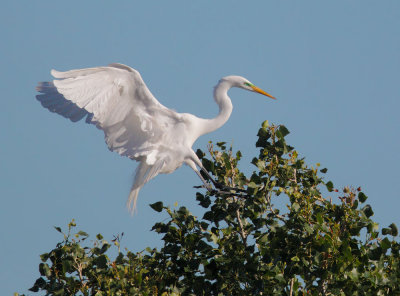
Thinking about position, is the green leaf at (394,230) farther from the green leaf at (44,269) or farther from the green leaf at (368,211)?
the green leaf at (44,269)

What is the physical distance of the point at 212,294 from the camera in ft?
20.2

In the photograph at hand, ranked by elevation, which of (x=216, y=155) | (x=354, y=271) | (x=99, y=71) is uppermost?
(x=99, y=71)

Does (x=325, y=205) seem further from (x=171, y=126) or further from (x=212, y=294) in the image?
(x=171, y=126)

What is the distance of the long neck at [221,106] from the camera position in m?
9.35

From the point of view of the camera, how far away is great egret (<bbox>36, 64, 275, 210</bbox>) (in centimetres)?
808

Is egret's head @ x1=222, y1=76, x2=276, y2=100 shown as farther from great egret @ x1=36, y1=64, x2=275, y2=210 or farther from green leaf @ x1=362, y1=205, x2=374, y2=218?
green leaf @ x1=362, y1=205, x2=374, y2=218

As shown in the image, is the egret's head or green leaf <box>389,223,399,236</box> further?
the egret's head

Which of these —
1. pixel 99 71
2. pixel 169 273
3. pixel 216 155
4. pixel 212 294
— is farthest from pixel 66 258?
pixel 99 71

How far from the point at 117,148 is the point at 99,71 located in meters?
1.00

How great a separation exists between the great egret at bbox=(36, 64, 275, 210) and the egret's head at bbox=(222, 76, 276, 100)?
11 centimetres

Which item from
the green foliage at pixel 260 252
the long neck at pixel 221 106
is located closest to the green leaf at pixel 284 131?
the green foliage at pixel 260 252

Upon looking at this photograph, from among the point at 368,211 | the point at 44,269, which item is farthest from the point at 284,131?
the point at 44,269

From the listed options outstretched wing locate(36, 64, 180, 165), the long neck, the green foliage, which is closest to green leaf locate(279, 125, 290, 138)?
the green foliage

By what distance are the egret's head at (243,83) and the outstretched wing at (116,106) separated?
3.48 ft
